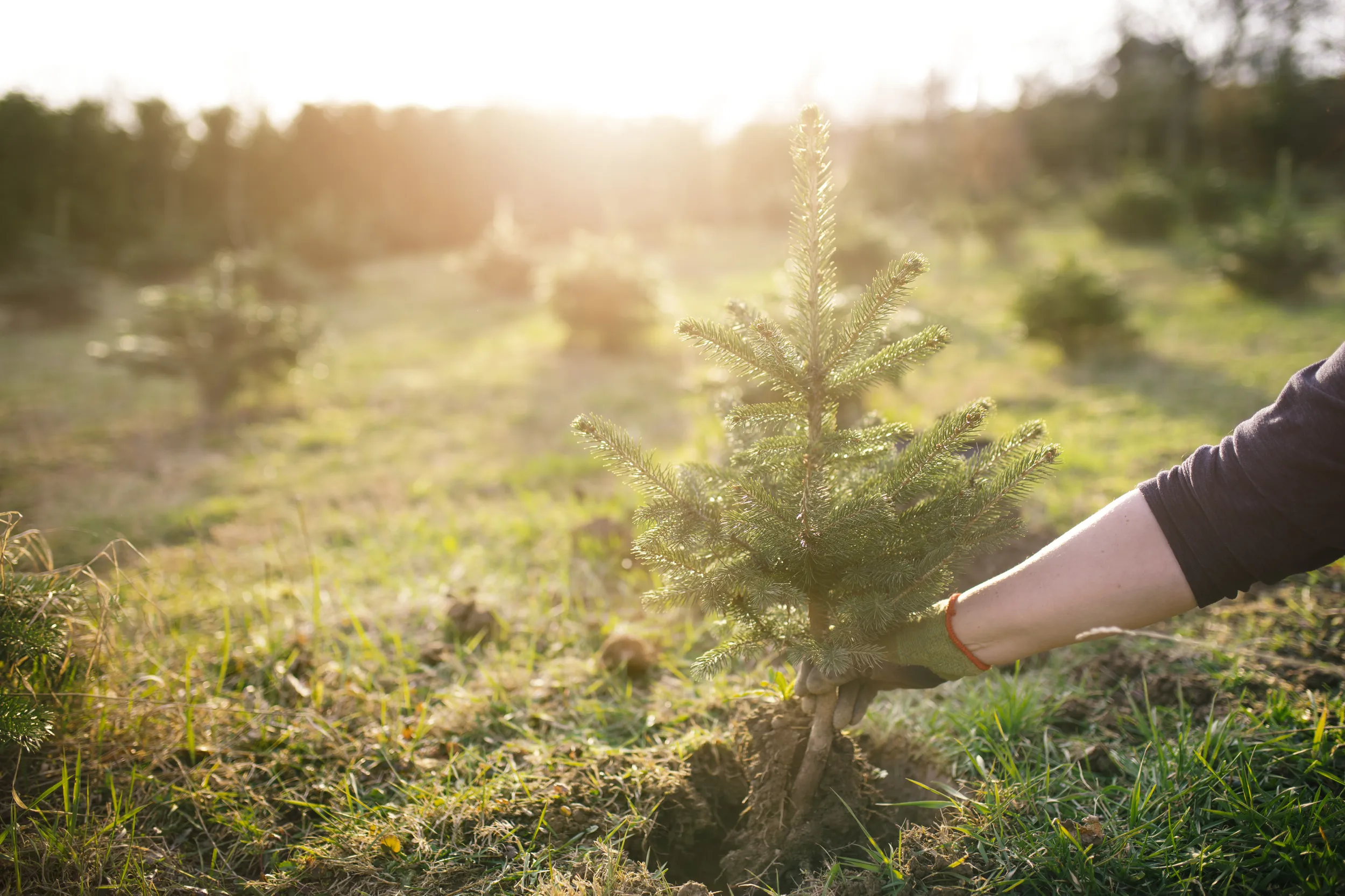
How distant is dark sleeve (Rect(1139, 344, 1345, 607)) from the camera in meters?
1.33

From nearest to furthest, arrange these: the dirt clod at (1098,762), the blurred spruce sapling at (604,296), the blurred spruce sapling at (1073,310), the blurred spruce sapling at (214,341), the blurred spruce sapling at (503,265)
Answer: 1. the dirt clod at (1098,762)
2. the blurred spruce sapling at (214,341)
3. the blurred spruce sapling at (1073,310)
4. the blurred spruce sapling at (604,296)
5. the blurred spruce sapling at (503,265)

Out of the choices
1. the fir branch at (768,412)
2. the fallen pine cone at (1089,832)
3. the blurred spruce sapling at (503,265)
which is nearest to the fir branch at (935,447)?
the fir branch at (768,412)

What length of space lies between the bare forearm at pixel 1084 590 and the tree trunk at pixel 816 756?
370mm

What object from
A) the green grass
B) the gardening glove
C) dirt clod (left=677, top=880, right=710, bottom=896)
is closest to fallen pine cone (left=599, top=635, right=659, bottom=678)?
the green grass

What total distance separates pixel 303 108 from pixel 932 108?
707 inches

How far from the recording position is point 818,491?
150cm

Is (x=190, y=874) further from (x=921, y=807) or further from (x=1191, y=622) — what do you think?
(x=1191, y=622)

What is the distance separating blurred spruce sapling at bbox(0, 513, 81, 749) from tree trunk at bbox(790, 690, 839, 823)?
1.77 metres

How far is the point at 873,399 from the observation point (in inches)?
249

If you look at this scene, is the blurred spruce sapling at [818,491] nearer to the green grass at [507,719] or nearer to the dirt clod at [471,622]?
the green grass at [507,719]

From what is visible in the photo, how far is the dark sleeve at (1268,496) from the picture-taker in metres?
1.33

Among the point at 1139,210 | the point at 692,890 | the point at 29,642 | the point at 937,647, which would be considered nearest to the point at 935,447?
the point at 937,647

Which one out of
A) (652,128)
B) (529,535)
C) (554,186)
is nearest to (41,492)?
(529,535)

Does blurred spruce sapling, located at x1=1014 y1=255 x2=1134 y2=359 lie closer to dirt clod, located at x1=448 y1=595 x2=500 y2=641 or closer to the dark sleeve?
the dark sleeve
